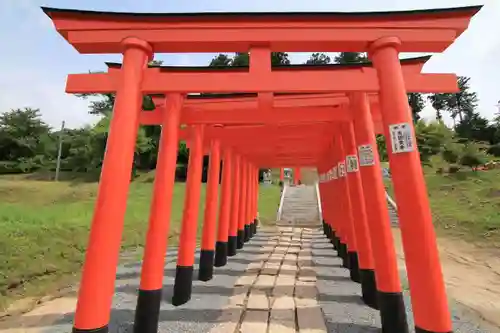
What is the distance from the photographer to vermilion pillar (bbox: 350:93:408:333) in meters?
3.64

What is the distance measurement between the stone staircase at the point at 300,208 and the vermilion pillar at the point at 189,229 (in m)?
12.3

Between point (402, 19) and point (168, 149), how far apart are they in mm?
3144

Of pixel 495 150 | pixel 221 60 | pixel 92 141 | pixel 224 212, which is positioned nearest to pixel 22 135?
pixel 92 141

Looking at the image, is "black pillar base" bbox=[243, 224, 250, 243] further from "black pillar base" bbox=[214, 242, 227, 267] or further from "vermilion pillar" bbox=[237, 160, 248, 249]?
"black pillar base" bbox=[214, 242, 227, 267]

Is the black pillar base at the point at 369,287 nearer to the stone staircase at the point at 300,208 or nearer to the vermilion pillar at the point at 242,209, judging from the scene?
the vermilion pillar at the point at 242,209

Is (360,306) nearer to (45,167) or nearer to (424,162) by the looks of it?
(424,162)

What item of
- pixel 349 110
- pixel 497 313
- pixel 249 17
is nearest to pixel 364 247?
pixel 349 110

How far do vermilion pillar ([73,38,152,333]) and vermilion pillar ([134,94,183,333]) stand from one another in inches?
33.3

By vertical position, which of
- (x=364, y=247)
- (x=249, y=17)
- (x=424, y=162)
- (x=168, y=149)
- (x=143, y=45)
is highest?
(x=424, y=162)

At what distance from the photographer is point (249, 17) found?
3.31m

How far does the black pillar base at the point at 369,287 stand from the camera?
4602 millimetres

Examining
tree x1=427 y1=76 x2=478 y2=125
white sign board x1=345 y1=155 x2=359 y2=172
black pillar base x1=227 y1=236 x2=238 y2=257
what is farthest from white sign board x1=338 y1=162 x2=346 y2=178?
tree x1=427 y1=76 x2=478 y2=125

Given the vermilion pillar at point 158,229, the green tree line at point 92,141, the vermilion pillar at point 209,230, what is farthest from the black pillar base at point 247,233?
the green tree line at point 92,141

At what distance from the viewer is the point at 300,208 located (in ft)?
64.6
